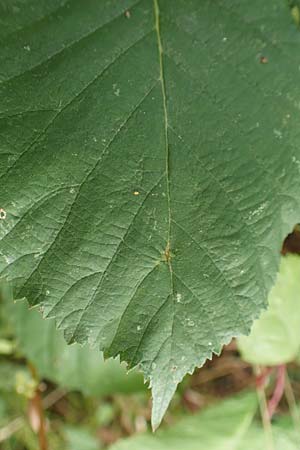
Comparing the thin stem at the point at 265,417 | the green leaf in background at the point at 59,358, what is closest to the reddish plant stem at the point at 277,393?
the thin stem at the point at 265,417

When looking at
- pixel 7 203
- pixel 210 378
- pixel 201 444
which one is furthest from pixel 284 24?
pixel 210 378

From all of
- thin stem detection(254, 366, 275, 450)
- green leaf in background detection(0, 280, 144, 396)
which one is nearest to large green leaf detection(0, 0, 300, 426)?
thin stem detection(254, 366, 275, 450)

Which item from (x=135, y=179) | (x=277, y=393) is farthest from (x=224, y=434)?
(x=135, y=179)

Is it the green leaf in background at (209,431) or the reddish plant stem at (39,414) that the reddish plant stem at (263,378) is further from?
the reddish plant stem at (39,414)

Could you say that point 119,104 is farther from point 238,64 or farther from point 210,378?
point 210,378

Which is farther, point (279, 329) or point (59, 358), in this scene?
point (59, 358)

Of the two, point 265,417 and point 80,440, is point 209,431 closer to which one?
point 265,417

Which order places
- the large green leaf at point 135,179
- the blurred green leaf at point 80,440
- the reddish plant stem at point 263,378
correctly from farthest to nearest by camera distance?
1. the blurred green leaf at point 80,440
2. the reddish plant stem at point 263,378
3. the large green leaf at point 135,179
